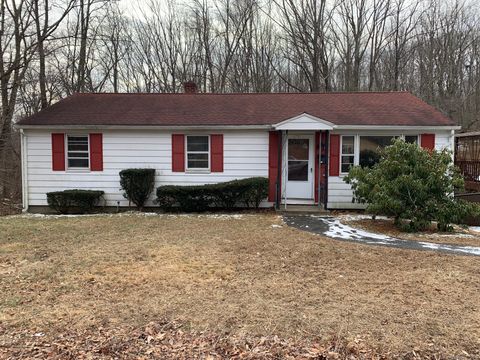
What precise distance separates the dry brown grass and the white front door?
2358 millimetres

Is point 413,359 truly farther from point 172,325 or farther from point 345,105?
point 345,105

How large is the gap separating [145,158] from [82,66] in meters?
12.2

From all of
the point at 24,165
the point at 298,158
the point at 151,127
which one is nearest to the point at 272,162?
the point at 298,158

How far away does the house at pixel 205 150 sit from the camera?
11.9 m

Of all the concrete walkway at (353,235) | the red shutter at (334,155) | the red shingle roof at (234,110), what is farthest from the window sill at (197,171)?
the red shutter at (334,155)

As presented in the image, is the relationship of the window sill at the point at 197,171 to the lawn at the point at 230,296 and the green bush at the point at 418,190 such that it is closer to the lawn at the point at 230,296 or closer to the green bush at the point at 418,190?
the lawn at the point at 230,296

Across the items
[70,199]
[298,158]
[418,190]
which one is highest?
[298,158]

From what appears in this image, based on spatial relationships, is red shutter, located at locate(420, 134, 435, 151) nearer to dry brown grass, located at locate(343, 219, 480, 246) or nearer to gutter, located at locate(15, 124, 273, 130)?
dry brown grass, located at locate(343, 219, 480, 246)

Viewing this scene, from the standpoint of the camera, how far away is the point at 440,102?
2448cm

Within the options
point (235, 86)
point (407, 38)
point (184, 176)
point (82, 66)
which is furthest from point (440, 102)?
point (82, 66)

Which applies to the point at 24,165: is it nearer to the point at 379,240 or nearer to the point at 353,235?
the point at 353,235

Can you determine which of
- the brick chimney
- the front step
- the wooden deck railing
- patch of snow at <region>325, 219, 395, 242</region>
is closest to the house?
the front step

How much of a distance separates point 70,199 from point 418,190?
983cm

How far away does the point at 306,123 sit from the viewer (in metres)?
11.2
